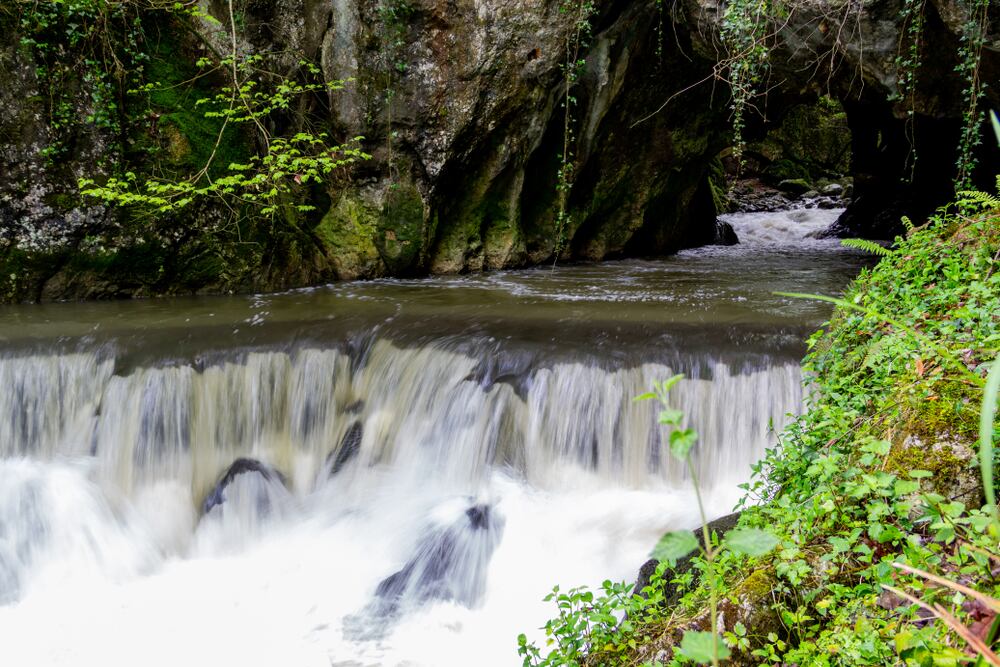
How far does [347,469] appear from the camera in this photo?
496cm

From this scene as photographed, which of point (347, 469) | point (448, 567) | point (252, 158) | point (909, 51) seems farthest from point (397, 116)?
point (448, 567)

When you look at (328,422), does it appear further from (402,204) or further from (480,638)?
(402,204)

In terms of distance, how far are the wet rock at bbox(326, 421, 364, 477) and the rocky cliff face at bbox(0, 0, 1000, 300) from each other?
3.31m

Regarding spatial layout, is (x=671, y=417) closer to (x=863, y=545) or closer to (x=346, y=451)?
(x=863, y=545)

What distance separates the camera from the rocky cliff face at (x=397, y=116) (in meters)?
6.64

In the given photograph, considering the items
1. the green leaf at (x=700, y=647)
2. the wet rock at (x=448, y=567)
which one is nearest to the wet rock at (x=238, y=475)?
the wet rock at (x=448, y=567)

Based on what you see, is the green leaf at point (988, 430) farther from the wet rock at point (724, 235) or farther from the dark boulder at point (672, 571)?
the wet rock at point (724, 235)

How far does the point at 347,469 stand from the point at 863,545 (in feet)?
12.4

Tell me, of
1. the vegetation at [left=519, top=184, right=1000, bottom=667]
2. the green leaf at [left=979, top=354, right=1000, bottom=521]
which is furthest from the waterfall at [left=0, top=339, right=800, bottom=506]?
the green leaf at [left=979, top=354, right=1000, bottom=521]

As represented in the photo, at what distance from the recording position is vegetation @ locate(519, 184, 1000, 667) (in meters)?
1.60

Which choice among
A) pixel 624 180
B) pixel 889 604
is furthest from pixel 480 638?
pixel 624 180

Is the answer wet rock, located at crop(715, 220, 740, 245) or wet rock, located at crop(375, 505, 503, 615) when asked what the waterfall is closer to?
wet rock, located at crop(375, 505, 503, 615)

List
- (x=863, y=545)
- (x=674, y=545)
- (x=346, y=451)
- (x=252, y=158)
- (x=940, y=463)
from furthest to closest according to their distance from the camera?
(x=252, y=158) < (x=346, y=451) < (x=940, y=463) < (x=863, y=545) < (x=674, y=545)

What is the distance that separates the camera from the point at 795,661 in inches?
71.3
